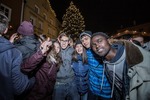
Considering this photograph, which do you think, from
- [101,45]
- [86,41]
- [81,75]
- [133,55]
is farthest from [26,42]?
[133,55]

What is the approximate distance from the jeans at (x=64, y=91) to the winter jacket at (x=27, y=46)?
1696mm

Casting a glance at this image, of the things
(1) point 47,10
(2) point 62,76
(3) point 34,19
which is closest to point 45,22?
(1) point 47,10

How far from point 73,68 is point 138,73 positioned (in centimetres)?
270

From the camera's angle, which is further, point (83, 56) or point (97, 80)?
point (83, 56)

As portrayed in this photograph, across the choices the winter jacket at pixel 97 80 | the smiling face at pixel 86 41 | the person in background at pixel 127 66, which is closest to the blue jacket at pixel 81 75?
the winter jacket at pixel 97 80

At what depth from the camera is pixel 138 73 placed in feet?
8.68

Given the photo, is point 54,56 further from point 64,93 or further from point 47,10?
point 47,10

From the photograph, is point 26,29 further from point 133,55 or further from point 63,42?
point 133,55

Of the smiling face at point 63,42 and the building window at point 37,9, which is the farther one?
the building window at point 37,9

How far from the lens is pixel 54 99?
15.8 feet

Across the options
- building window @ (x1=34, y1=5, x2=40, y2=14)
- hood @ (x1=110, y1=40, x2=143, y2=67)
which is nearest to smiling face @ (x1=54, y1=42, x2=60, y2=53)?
hood @ (x1=110, y1=40, x2=143, y2=67)

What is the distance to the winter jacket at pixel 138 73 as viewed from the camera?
2.60m

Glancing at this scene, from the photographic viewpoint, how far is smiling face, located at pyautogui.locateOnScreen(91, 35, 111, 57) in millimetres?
3490

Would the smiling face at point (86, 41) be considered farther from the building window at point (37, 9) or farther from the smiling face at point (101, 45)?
the building window at point (37, 9)
